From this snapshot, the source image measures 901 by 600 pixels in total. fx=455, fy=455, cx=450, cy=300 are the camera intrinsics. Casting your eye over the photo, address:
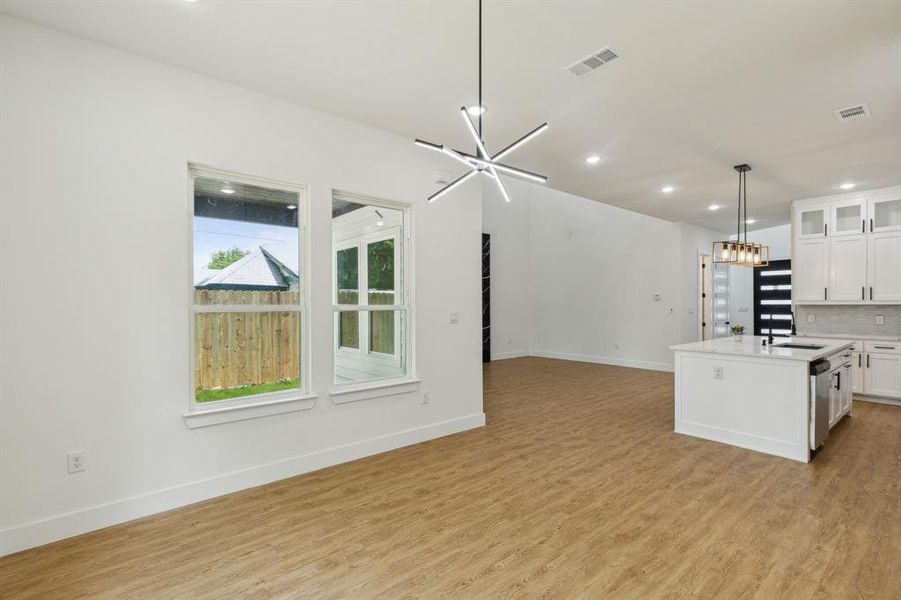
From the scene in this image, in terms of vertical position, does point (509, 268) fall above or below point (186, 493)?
above

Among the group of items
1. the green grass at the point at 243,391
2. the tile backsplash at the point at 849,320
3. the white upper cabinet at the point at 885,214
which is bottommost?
the green grass at the point at 243,391

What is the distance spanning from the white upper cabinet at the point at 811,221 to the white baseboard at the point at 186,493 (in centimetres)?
621

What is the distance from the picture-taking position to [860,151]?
4.50 meters

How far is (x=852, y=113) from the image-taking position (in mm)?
3596

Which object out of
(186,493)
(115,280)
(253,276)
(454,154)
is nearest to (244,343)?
(253,276)

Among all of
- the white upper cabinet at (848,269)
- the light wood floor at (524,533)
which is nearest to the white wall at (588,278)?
the white upper cabinet at (848,269)

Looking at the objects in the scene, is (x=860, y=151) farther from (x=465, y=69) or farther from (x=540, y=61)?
(x=465, y=69)

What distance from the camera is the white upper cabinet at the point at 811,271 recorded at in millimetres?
6422

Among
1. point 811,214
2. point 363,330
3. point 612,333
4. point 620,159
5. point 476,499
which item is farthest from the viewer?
point 612,333

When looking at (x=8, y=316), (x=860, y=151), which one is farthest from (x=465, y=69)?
(x=860, y=151)

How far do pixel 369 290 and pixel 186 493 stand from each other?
2.05 metres

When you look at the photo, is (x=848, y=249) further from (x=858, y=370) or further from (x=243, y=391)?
(x=243, y=391)

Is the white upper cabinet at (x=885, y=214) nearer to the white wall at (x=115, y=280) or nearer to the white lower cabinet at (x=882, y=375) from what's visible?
the white lower cabinet at (x=882, y=375)

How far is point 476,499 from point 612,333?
691cm
